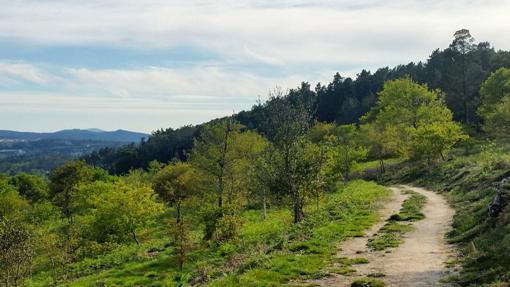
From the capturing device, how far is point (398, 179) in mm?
65312

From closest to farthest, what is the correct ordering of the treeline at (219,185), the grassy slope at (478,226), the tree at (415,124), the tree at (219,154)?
the grassy slope at (478,226)
the treeline at (219,185)
the tree at (219,154)
the tree at (415,124)

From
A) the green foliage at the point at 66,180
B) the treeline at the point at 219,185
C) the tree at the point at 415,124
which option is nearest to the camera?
the treeline at the point at 219,185

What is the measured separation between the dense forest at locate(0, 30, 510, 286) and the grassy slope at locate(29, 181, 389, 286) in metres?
0.11

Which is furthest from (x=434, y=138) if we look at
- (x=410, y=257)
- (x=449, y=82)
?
(x=449, y=82)

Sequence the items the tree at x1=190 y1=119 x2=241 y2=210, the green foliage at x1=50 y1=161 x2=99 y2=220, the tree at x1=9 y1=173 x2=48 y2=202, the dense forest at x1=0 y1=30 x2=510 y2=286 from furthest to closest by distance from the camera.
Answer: the tree at x1=9 y1=173 x2=48 y2=202
the green foliage at x1=50 y1=161 x2=99 y2=220
the tree at x1=190 y1=119 x2=241 y2=210
the dense forest at x1=0 y1=30 x2=510 y2=286

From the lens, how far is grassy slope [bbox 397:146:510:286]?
15.3 m

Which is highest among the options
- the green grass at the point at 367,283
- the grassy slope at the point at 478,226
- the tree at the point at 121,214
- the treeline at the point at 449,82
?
the treeline at the point at 449,82

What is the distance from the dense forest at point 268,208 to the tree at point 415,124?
0.21 m

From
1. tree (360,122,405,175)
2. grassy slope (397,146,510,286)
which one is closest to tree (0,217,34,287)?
grassy slope (397,146,510,286)

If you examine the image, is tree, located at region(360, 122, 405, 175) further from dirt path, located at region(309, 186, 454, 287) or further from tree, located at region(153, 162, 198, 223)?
dirt path, located at region(309, 186, 454, 287)

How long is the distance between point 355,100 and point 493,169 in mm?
143773

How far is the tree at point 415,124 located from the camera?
204 ft

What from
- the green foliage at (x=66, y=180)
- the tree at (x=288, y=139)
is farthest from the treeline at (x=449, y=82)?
the green foliage at (x=66, y=180)

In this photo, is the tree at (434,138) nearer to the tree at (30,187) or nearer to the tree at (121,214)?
the tree at (121,214)
